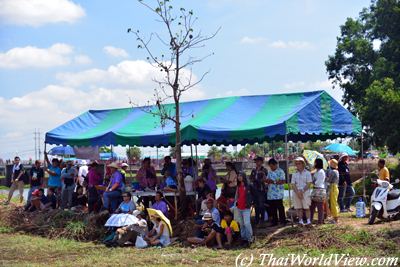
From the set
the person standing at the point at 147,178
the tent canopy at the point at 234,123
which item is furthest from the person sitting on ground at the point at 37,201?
the person standing at the point at 147,178

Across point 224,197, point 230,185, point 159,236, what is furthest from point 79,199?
point 230,185

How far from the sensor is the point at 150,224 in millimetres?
13438

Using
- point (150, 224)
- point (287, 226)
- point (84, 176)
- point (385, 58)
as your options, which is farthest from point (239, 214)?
point (385, 58)

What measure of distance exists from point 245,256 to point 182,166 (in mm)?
4651

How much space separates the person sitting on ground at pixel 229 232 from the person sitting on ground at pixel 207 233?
0.09 m

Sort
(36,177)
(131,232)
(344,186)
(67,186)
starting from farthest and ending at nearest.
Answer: (36,177) < (67,186) < (344,186) < (131,232)

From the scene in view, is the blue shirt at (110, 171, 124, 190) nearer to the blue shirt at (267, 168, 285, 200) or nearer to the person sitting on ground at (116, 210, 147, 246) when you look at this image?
the person sitting on ground at (116, 210, 147, 246)

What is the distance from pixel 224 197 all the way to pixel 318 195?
2.05m

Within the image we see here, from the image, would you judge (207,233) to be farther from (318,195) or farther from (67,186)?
(67,186)

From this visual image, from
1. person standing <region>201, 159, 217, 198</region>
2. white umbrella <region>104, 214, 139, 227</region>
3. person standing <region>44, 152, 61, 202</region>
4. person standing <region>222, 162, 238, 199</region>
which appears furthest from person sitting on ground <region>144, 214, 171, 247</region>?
person standing <region>44, 152, 61, 202</region>

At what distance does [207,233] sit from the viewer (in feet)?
39.6

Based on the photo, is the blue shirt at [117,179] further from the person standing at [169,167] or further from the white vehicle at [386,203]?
the white vehicle at [386,203]

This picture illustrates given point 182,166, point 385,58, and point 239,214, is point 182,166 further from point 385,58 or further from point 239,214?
point 385,58

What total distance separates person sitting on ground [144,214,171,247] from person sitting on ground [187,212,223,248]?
1.60ft
